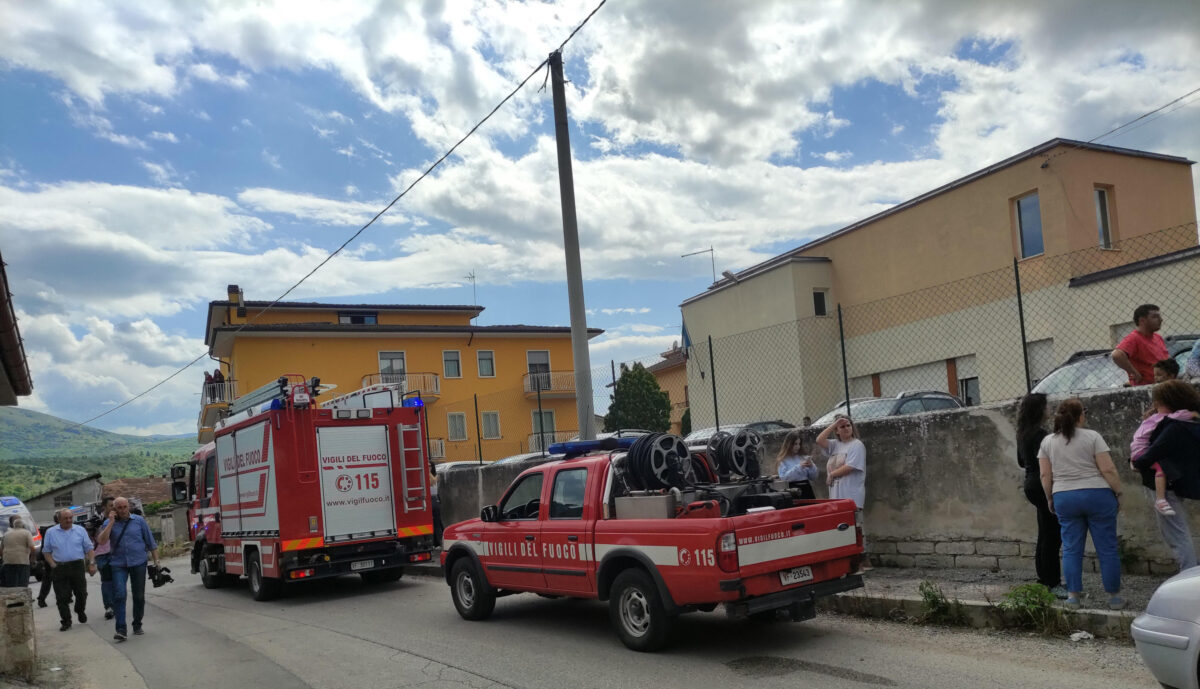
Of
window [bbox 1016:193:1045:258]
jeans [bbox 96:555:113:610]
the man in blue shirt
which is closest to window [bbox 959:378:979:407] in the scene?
window [bbox 1016:193:1045:258]

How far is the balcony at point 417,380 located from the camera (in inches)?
1785

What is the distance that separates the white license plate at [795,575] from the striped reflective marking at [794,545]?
0.13 m

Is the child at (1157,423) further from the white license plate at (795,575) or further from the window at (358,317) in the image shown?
the window at (358,317)

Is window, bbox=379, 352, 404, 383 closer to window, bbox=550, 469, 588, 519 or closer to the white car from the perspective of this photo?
window, bbox=550, 469, 588, 519

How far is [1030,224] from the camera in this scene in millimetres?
24812

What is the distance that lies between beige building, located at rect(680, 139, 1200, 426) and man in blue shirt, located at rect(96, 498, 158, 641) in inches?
394

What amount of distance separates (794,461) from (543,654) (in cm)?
403

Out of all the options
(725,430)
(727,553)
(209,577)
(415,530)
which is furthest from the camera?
(725,430)

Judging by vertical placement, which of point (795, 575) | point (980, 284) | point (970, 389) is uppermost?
point (980, 284)

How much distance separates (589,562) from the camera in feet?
26.2

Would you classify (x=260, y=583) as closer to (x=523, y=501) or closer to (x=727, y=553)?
(x=523, y=501)

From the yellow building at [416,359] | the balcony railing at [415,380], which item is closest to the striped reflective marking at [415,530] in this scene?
the yellow building at [416,359]

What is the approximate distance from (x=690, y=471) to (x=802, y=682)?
2.27m

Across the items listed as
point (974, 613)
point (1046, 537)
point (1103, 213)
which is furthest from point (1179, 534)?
point (1103, 213)
